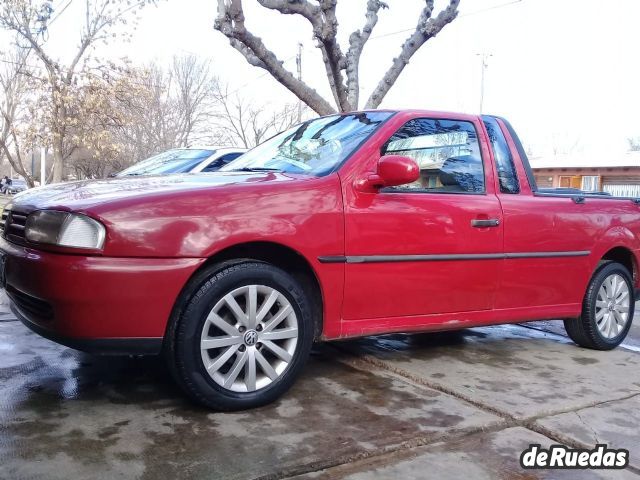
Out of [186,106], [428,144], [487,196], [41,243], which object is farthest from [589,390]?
[186,106]

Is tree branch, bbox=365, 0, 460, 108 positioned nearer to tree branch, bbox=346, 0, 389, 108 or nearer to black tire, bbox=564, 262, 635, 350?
tree branch, bbox=346, 0, 389, 108

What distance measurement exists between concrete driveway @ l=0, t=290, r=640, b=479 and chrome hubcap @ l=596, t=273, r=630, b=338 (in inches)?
17.6

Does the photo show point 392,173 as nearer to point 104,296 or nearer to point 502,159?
point 502,159

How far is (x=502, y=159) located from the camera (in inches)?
178

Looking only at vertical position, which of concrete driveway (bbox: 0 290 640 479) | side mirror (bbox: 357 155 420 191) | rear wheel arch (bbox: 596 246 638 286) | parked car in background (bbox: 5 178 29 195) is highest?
side mirror (bbox: 357 155 420 191)

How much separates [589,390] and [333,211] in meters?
2.01

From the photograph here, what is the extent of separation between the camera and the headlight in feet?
9.59

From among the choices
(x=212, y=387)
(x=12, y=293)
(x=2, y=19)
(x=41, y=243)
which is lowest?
(x=212, y=387)

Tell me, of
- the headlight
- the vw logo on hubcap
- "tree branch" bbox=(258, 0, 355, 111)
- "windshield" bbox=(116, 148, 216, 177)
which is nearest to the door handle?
the vw logo on hubcap

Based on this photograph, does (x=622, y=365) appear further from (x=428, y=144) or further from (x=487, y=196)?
(x=428, y=144)

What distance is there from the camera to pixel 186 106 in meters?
35.6

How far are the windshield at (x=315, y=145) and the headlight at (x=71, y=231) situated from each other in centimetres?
132

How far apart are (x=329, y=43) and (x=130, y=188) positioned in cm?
774

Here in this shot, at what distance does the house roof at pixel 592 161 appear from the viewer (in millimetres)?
29820
